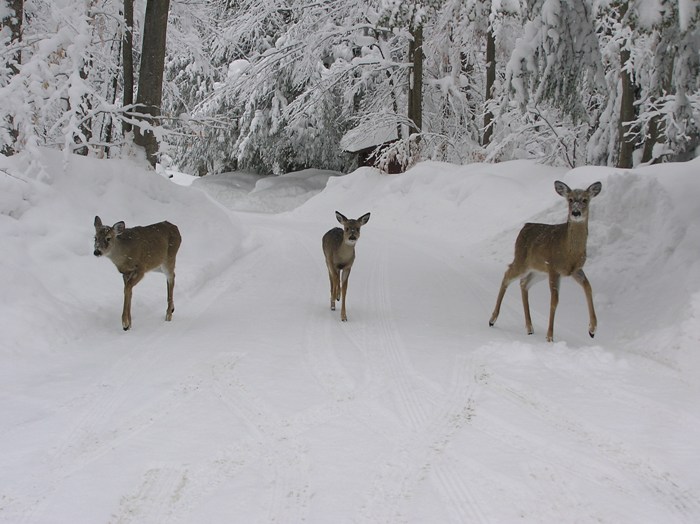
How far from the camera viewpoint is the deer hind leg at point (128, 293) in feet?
25.7

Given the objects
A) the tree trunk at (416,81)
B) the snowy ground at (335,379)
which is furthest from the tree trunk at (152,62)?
the tree trunk at (416,81)

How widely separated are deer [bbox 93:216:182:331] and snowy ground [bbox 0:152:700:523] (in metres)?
0.49

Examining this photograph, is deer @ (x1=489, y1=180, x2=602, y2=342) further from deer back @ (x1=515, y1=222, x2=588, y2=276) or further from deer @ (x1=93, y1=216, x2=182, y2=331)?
Answer: deer @ (x1=93, y1=216, x2=182, y2=331)

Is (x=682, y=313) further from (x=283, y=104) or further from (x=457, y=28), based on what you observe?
(x=283, y=104)

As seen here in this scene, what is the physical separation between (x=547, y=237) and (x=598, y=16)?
10.9ft

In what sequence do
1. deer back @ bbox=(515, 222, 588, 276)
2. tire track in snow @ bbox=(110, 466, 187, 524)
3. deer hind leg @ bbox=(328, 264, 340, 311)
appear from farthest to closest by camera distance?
deer hind leg @ bbox=(328, 264, 340, 311)
deer back @ bbox=(515, 222, 588, 276)
tire track in snow @ bbox=(110, 466, 187, 524)

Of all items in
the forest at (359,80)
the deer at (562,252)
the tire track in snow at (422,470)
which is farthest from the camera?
the forest at (359,80)

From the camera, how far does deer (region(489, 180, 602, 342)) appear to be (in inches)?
293

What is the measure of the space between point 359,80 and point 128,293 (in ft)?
61.7

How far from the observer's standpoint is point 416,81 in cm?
2267

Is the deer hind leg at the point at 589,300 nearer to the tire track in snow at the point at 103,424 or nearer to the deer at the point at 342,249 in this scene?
the deer at the point at 342,249

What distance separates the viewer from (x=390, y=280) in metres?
11.1

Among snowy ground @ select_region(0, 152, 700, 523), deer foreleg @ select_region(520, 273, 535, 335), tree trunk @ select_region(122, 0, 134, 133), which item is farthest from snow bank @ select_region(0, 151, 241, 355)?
deer foreleg @ select_region(520, 273, 535, 335)

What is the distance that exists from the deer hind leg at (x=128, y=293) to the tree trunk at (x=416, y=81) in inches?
623
